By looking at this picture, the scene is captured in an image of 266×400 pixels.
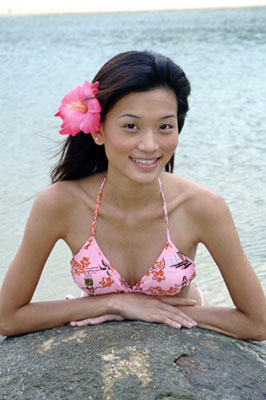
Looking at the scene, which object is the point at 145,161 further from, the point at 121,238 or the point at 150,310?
the point at 150,310

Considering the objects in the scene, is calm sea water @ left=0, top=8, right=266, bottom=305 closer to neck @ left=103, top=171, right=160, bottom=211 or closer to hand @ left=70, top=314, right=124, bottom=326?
neck @ left=103, top=171, right=160, bottom=211

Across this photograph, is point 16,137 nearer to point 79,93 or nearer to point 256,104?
point 256,104

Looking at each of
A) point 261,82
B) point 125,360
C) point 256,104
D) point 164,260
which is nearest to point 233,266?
point 164,260

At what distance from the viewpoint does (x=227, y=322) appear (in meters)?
2.97

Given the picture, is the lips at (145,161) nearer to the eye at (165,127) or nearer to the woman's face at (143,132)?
the woman's face at (143,132)

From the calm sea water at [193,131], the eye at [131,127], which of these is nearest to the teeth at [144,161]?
the eye at [131,127]

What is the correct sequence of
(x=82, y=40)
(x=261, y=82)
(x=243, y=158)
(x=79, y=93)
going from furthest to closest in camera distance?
1. (x=82, y=40)
2. (x=261, y=82)
3. (x=243, y=158)
4. (x=79, y=93)

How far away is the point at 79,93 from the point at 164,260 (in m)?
0.73

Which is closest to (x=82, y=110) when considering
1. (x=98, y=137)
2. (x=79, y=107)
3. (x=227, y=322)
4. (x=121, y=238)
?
(x=79, y=107)

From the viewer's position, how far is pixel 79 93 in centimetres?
284

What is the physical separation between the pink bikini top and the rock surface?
175 mm

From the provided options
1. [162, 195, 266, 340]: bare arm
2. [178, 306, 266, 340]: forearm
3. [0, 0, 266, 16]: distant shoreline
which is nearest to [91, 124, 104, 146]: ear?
[162, 195, 266, 340]: bare arm

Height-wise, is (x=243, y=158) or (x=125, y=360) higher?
(x=125, y=360)

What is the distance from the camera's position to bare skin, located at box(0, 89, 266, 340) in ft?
9.48
